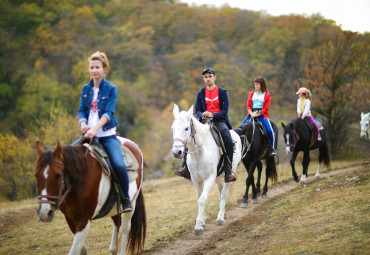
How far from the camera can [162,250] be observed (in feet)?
22.6

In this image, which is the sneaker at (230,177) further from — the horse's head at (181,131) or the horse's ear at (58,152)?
the horse's ear at (58,152)

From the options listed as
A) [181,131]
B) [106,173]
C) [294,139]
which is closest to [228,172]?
[181,131]

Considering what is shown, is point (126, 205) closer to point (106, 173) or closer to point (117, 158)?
point (106, 173)

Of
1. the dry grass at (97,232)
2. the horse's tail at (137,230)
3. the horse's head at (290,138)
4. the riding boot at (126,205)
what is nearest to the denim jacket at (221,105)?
the dry grass at (97,232)

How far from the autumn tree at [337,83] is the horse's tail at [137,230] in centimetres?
1798

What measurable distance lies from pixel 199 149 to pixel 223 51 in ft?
178

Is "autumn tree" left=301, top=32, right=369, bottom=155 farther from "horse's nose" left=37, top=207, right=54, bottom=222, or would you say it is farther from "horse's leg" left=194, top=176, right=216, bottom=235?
"horse's nose" left=37, top=207, right=54, bottom=222

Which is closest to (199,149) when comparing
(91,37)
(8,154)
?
(8,154)

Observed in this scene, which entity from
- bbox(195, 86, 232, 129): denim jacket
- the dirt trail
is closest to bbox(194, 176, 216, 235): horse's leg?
the dirt trail

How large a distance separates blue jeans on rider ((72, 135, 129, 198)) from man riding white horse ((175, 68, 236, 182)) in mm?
3029

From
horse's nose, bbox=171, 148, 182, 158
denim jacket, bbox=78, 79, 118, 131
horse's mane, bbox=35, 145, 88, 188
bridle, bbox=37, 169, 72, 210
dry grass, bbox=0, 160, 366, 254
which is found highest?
denim jacket, bbox=78, 79, 118, 131

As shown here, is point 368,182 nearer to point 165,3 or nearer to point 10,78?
point 10,78

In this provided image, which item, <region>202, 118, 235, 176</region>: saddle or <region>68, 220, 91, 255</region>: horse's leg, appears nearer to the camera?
<region>68, 220, 91, 255</region>: horse's leg

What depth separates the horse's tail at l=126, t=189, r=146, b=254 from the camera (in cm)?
595
